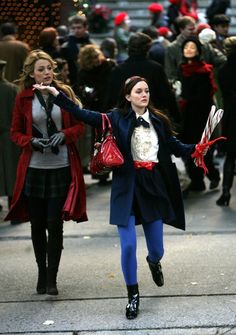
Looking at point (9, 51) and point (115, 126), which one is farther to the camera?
point (9, 51)

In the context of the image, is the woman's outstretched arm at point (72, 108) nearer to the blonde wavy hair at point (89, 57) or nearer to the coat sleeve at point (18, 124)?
the coat sleeve at point (18, 124)

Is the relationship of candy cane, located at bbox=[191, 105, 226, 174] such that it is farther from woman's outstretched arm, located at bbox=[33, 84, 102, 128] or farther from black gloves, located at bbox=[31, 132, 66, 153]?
black gloves, located at bbox=[31, 132, 66, 153]

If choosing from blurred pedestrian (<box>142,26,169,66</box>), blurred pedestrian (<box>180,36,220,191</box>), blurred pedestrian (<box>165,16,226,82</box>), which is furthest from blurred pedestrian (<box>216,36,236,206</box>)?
blurred pedestrian (<box>142,26,169,66</box>)

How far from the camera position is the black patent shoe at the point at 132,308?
660 centimetres

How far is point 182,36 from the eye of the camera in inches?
506

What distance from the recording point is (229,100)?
10.7 meters

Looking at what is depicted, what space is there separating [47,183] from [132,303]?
1198 mm

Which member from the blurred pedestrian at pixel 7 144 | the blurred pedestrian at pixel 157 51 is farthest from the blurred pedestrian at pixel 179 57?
the blurred pedestrian at pixel 7 144

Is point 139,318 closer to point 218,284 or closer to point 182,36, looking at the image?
point 218,284

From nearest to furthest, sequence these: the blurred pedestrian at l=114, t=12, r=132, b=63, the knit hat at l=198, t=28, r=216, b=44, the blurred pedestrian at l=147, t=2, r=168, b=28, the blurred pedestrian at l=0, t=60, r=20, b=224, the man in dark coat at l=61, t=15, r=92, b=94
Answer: the blurred pedestrian at l=0, t=60, r=20, b=224
the knit hat at l=198, t=28, r=216, b=44
the man in dark coat at l=61, t=15, r=92, b=94
the blurred pedestrian at l=114, t=12, r=132, b=63
the blurred pedestrian at l=147, t=2, r=168, b=28

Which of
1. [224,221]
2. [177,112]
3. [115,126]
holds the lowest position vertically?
[224,221]

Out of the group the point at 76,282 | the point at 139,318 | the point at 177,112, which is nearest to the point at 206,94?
the point at 177,112

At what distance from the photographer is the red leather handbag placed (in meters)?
6.57

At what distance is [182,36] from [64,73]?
221 centimetres
